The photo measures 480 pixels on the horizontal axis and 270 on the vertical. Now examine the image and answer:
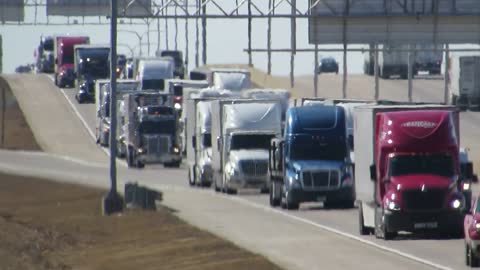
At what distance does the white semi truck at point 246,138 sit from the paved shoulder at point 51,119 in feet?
88.6

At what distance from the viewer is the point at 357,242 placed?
34375mm

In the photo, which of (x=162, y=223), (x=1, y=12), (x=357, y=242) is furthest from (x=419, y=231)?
(x=1, y=12)

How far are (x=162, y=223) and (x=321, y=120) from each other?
661 cm

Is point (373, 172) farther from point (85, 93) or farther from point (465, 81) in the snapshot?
point (85, 93)

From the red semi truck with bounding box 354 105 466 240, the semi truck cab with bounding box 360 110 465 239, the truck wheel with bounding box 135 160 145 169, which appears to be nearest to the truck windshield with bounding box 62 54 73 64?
the truck wheel with bounding box 135 160 145 169

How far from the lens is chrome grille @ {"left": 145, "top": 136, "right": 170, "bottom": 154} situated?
69500mm

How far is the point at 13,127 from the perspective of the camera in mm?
94438

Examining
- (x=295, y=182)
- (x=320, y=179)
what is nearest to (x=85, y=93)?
(x=295, y=182)

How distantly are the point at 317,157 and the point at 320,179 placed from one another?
2.68 ft

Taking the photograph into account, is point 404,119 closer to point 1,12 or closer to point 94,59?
point 94,59

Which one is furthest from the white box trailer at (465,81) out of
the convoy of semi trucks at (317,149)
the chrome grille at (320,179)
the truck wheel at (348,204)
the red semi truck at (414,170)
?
the red semi truck at (414,170)

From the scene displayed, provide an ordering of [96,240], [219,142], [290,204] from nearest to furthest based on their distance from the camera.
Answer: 1. [96,240]
2. [290,204]
3. [219,142]

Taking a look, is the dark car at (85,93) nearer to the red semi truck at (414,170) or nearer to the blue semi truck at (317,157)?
the blue semi truck at (317,157)

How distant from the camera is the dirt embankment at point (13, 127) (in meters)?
87.9
